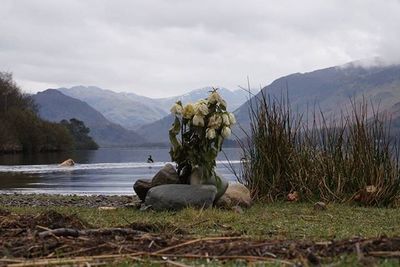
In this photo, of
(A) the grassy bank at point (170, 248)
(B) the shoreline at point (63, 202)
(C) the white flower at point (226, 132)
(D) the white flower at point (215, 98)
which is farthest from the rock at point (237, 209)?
(A) the grassy bank at point (170, 248)

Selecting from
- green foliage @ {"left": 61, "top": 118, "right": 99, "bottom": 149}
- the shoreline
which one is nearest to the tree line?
green foliage @ {"left": 61, "top": 118, "right": 99, "bottom": 149}

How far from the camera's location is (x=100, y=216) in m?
8.11

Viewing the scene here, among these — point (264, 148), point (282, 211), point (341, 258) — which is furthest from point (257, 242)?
point (264, 148)

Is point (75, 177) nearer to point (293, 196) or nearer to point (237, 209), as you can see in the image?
point (293, 196)

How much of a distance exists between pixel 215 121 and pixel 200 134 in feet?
1.02

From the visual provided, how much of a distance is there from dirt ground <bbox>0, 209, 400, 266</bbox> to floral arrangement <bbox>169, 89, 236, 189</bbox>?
4906 mm

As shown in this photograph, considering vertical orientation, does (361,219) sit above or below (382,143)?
below

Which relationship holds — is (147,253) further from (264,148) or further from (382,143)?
(382,143)

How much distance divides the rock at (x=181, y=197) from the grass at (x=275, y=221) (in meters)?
0.34

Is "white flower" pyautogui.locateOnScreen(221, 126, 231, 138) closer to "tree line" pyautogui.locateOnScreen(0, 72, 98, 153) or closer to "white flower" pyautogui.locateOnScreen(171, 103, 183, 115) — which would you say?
"white flower" pyautogui.locateOnScreen(171, 103, 183, 115)

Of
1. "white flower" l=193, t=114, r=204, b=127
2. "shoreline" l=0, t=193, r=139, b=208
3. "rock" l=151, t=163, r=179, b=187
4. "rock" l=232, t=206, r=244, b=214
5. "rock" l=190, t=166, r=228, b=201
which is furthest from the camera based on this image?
"shoreline" l=0, t=193, r=139, b=208

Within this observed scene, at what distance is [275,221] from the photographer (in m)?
7.47

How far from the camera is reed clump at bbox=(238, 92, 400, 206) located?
10.6m

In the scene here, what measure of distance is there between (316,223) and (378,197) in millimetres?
3518
